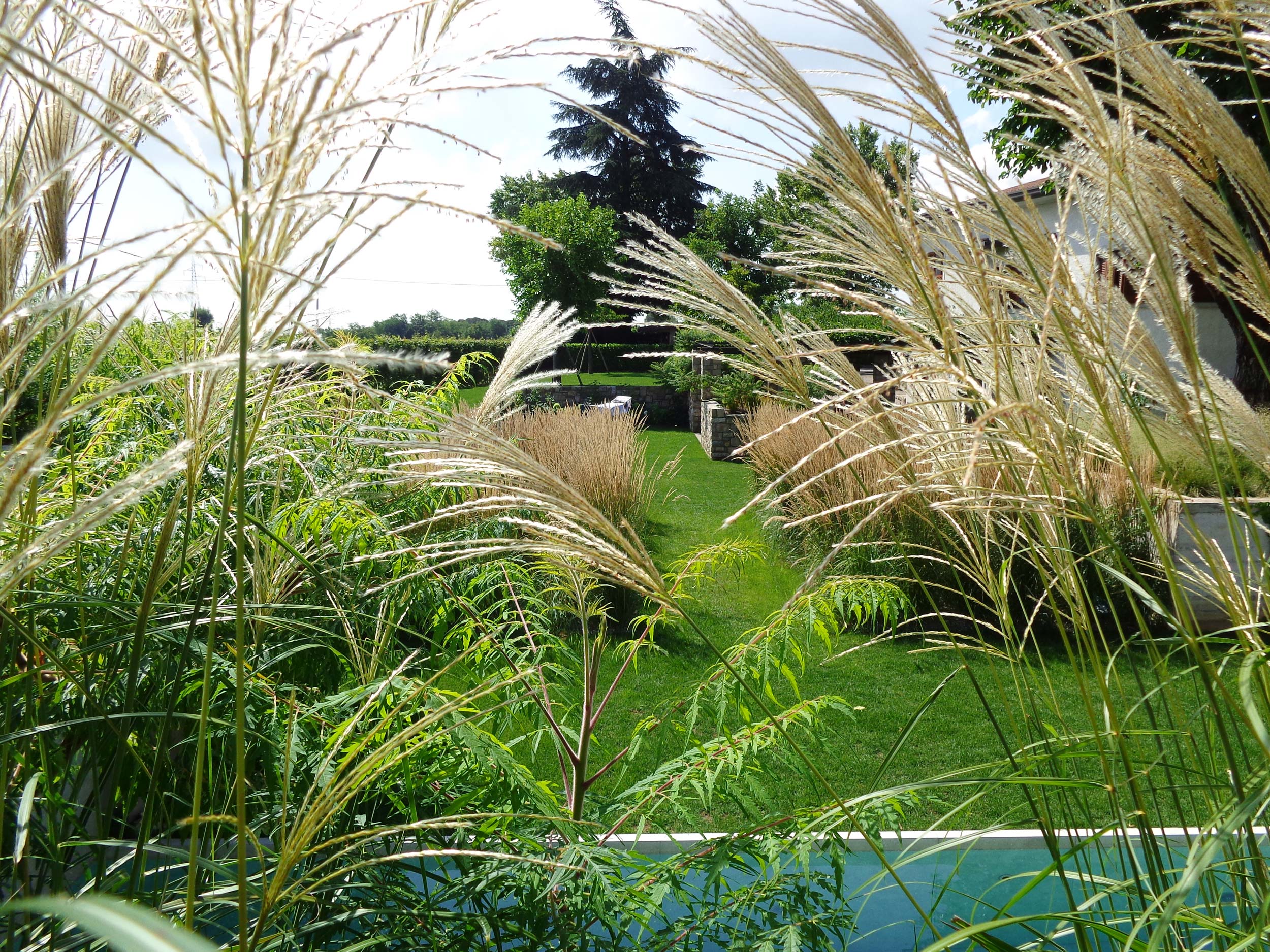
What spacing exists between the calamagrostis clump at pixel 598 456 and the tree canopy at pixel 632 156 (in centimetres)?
2817

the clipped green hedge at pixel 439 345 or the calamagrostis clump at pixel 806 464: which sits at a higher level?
the clipped green hedge at pixel 439 345

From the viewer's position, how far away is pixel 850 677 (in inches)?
194

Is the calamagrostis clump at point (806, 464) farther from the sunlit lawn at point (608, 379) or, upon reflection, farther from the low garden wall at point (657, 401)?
the sunlit lawn at point (608, 379)

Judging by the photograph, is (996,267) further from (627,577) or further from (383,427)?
(383,427)

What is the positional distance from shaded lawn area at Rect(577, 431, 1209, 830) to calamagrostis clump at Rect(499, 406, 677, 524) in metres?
0.57

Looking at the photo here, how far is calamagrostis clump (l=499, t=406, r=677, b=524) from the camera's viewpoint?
657 centimetres

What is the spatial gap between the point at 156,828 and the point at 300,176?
1503 millimetres

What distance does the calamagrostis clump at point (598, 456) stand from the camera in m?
6.57

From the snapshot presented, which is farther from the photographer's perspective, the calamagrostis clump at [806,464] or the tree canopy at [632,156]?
the tree canopy at [632,156]

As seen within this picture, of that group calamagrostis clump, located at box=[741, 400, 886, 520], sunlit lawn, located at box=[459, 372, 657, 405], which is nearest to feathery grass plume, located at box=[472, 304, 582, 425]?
calamagrostis clump, located at box=[741, 400, 886, 520]

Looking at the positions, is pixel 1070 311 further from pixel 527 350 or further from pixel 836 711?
pixel 836 711

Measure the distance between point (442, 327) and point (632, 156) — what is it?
14658 mm

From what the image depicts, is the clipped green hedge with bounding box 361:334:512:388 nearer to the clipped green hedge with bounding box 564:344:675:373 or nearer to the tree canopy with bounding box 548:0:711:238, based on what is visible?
the clipped green hedge with bounding box 564:344:675:373

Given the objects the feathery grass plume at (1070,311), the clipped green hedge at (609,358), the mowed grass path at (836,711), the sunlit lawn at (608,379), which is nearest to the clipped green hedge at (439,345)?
the sunlit lawn at (608,379)
